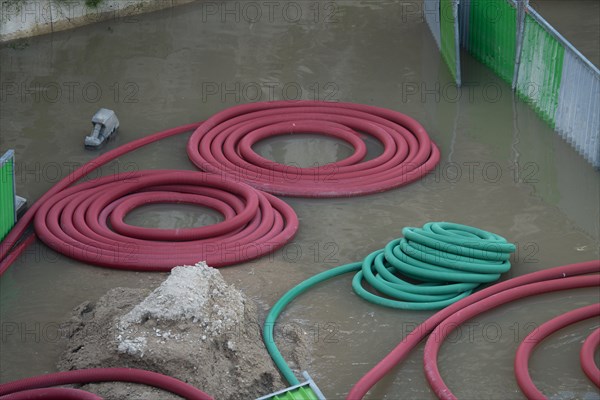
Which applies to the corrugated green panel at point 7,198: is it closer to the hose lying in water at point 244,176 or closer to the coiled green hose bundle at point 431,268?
the hose lying in water at point 244,176

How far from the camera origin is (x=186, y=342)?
7020 mm

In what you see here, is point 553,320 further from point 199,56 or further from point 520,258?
point 199,56

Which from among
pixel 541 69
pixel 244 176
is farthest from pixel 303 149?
pixel 541 69

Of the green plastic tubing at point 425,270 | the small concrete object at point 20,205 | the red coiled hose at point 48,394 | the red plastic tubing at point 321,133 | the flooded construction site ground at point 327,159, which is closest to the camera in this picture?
the red coiled hose at point 48,394

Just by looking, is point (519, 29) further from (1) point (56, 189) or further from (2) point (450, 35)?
(1) point (56, 189)

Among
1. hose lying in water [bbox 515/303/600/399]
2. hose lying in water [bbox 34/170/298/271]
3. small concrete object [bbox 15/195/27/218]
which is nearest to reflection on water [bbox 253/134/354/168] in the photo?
hose lying in water [bbox 34/170/298/271]

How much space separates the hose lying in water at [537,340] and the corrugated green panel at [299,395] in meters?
1.45

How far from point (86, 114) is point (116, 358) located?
16.2 ft

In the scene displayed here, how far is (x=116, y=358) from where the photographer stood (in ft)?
23.0

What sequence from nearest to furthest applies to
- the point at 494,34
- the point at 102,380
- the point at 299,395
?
the point at 299,395
the point at 102,380
the point at 494,34

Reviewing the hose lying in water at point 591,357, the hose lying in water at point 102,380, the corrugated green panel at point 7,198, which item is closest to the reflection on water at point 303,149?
the corrugated green panel at point 7,198

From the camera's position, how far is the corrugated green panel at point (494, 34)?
1151cm

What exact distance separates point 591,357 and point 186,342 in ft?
9.32

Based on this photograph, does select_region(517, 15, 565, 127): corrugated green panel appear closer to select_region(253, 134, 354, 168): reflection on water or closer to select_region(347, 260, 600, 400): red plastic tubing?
select_region(253, 134, 354, 168): reflection on water
